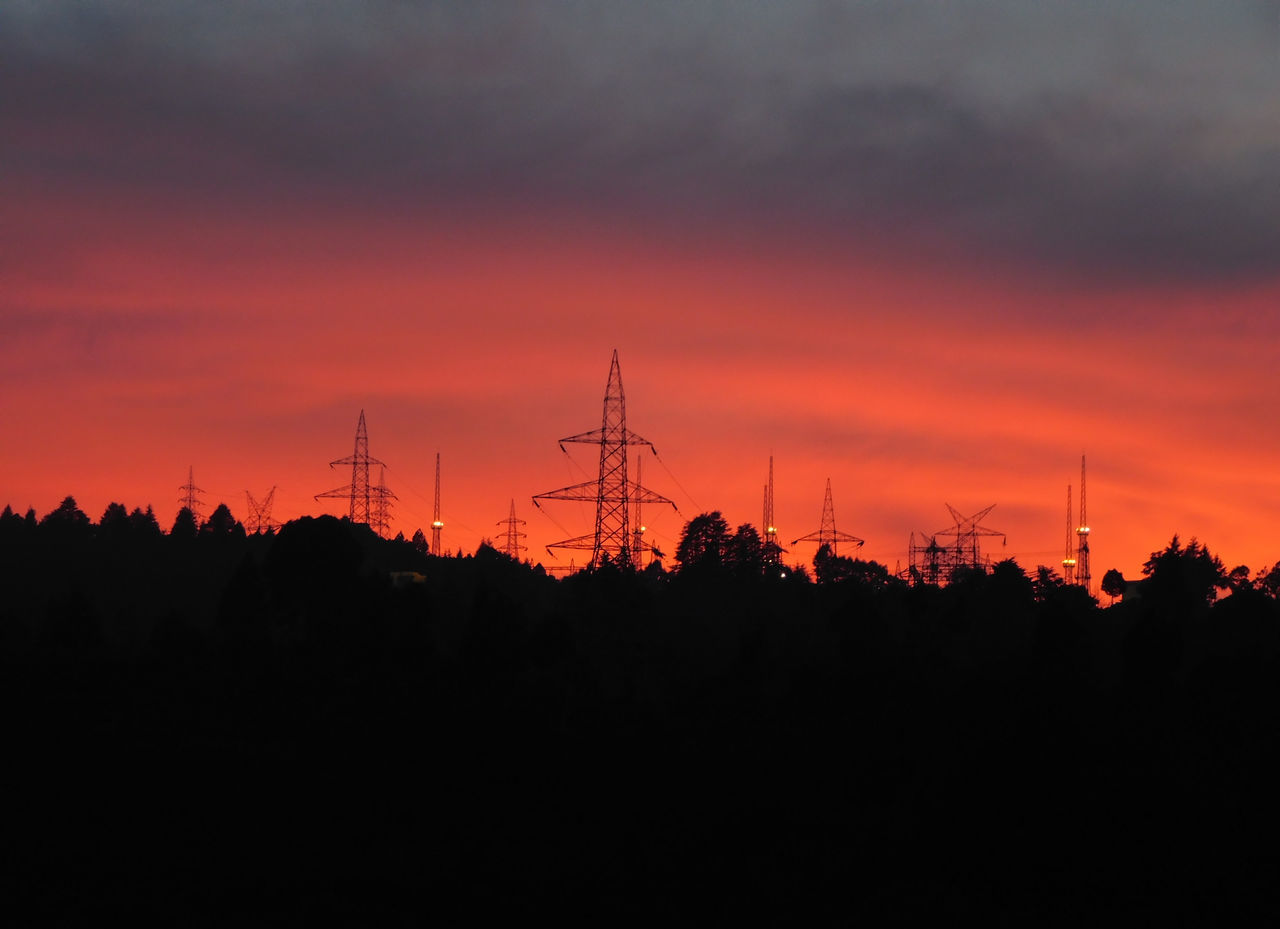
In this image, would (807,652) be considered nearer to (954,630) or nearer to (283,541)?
(954,630)

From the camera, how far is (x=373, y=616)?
117000 millimetres

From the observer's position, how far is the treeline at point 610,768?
72375mm

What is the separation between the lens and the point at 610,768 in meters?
89.9

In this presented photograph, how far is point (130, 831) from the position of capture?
3000 inches

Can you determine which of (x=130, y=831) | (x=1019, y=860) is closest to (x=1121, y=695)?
(x=1019, y=860)

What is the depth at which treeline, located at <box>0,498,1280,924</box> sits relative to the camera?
237 ft

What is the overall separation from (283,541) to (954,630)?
67.2 meters

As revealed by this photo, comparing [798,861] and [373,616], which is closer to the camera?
[798,861]

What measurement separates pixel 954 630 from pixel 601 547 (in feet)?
122

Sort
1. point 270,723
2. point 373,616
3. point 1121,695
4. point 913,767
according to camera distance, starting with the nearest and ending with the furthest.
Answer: point 913,767 → point 270,723 → point 1121,695 → point 373,616

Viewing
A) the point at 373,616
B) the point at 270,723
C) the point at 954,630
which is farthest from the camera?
the point at 954,630

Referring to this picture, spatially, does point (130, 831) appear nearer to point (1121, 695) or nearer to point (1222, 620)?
point (1121, 695)

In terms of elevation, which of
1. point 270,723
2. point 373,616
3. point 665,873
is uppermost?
point 373,616

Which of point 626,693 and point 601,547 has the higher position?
point 601,547
